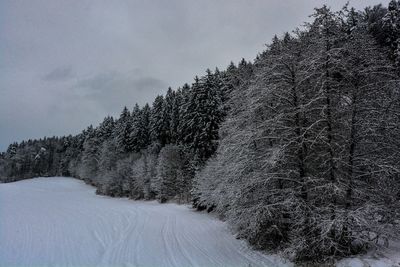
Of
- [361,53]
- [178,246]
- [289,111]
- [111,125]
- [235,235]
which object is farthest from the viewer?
[111,125]

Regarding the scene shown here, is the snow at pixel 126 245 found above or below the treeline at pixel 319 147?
below

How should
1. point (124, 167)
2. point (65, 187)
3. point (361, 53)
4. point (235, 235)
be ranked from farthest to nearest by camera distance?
point (65, 187) → point (124, 167) → point (235, 235) → point (361, 53)

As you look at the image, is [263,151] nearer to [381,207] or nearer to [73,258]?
[381,207]

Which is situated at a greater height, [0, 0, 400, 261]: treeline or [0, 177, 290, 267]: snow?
[0, 0, 400, 261]: treeline

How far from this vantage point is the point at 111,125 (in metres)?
88.4

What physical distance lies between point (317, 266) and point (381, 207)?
2964 millimetres

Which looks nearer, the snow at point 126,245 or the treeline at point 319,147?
the treeline at point 319,147

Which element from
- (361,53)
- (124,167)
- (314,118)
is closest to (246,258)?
(314,118)

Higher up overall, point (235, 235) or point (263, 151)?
point (263, 151)

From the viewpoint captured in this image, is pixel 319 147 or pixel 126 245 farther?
pixel 126 245

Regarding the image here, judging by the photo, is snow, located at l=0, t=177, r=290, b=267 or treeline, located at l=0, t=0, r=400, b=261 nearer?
treeline, located at l=0, t=0, r=400, b=261

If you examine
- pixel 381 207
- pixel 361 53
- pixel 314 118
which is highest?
pixel 361 53

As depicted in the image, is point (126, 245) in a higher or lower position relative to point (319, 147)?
lower

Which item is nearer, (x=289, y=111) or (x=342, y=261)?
(x=342, y=261)
